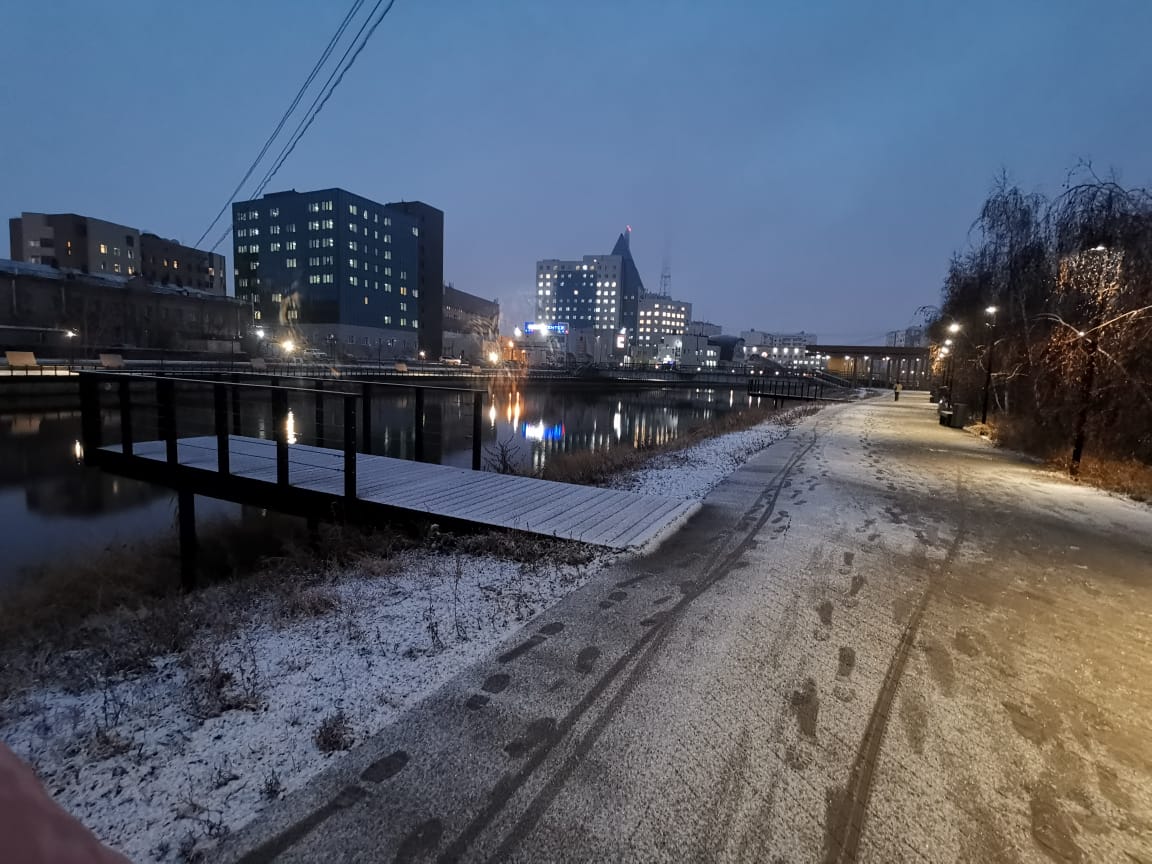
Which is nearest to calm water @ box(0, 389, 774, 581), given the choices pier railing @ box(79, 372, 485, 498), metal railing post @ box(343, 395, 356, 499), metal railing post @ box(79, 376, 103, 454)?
pier railing @ box(79, 372, 485, 498)

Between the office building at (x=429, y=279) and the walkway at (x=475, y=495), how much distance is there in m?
104

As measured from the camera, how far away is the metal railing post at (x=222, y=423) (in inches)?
356

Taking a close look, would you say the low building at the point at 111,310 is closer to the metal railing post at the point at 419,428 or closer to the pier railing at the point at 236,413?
the pier railing at the point at 236,413

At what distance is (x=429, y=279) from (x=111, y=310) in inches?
2377

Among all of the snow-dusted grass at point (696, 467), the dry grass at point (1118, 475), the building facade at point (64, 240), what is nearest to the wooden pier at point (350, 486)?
the snow-dusted grass at point (696, 467)

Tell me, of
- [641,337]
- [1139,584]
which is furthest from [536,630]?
[641,337]

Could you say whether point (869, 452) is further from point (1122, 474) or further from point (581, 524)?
point (581, 524)

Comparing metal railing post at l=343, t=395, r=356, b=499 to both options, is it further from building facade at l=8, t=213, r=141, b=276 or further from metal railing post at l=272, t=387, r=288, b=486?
building facade at l=8, t=213, r=141, b=276

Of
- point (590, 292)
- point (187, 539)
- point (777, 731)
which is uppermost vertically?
point (590, 292)

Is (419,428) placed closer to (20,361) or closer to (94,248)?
(20,361)

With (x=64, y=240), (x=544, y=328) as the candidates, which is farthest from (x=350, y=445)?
(x=544, y=328)

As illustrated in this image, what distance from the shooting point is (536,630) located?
422 cm

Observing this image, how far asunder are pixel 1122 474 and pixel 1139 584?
26.0 feet

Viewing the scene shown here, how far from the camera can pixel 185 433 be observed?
2530 cm
